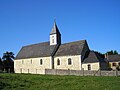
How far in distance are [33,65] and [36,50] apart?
4742 millimetres

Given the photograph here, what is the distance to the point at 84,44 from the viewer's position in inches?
2109

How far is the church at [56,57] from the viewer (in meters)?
50.9

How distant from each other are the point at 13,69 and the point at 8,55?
606 cm

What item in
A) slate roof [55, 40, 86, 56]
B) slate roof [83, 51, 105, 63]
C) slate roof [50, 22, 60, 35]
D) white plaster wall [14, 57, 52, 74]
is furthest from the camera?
slate roof [50, 22, 60, 35]

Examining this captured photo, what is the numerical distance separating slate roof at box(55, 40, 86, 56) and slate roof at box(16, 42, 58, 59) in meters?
2.41

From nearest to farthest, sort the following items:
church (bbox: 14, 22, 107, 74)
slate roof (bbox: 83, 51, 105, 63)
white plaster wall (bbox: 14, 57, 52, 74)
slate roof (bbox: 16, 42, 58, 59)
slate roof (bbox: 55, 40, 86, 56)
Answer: slate roof (bbox: 83, 51, 105, 63), church (bbox: 14, 22, 107, 74), slate roof (bbox: 55, 40, 86, 56), white plaster wall (bbox: 14, 57, 52, 74), slate roof (bbox: 16, 42, 58, 59)

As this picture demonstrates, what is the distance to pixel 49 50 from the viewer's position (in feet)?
197

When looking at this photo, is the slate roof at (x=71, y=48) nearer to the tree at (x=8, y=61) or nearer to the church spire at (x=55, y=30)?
the church spire at (x=55, y=30)

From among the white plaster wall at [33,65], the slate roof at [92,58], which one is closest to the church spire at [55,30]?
the white plaster wall at [33,65]

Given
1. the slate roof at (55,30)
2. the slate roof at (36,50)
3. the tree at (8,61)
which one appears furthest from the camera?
the tree at (8,61)

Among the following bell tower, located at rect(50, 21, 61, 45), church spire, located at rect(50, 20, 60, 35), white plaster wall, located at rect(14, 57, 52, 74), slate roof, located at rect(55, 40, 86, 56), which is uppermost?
church spire, located at rect(50, 20, 60, 35)

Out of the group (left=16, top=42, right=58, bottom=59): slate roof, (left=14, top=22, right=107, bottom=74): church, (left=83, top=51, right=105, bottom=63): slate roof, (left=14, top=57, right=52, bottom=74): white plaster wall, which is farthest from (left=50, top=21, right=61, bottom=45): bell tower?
(left=83, top=51, right=105, bottom=63): slate roof

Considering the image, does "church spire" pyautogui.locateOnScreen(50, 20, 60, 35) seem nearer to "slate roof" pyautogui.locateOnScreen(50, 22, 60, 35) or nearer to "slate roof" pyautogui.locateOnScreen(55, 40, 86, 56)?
"slate roof" pyautogui.locateOnScreen(50, 22, 60, 35)

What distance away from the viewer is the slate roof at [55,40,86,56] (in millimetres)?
53125
